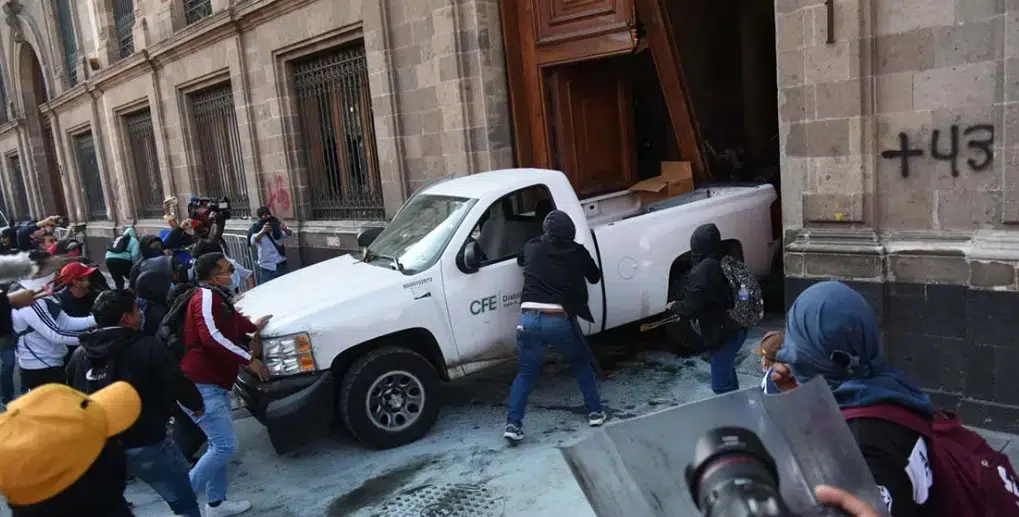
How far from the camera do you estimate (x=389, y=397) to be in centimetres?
535

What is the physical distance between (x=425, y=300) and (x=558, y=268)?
1083 mm

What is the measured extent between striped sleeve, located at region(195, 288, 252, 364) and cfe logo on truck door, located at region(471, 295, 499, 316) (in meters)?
1.87

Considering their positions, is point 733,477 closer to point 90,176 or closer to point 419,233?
point 419,233

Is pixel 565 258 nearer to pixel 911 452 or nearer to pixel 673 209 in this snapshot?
pixel 673 209

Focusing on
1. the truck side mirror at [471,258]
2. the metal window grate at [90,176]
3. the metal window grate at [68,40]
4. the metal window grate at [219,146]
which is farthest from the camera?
the metal window grate at [90,176]

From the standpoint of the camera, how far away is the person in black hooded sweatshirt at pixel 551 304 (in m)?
5.09

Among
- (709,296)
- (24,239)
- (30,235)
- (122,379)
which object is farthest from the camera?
(24,239)

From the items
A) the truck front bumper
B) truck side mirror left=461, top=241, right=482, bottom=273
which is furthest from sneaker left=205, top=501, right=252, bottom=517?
truck side mirror left=461, top=241, right=482, bottom=273

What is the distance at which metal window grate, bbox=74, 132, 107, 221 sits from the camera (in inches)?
841

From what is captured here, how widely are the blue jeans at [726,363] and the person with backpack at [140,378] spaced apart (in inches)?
137

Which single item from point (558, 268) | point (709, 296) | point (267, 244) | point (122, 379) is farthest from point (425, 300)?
point (267, 244)

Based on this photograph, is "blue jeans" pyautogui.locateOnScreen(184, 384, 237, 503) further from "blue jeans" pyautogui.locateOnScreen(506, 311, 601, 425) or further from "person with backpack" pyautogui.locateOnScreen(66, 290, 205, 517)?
"blue jeans" pyautogui.locateOnScreen(506, 311, 601, 425)

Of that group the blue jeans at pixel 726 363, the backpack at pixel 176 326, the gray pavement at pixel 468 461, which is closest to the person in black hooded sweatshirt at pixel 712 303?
the blue jeans at pixel 726 363

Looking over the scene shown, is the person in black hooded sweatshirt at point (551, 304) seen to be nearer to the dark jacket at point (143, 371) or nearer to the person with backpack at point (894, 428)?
the dark jacket at point (143, 371)
